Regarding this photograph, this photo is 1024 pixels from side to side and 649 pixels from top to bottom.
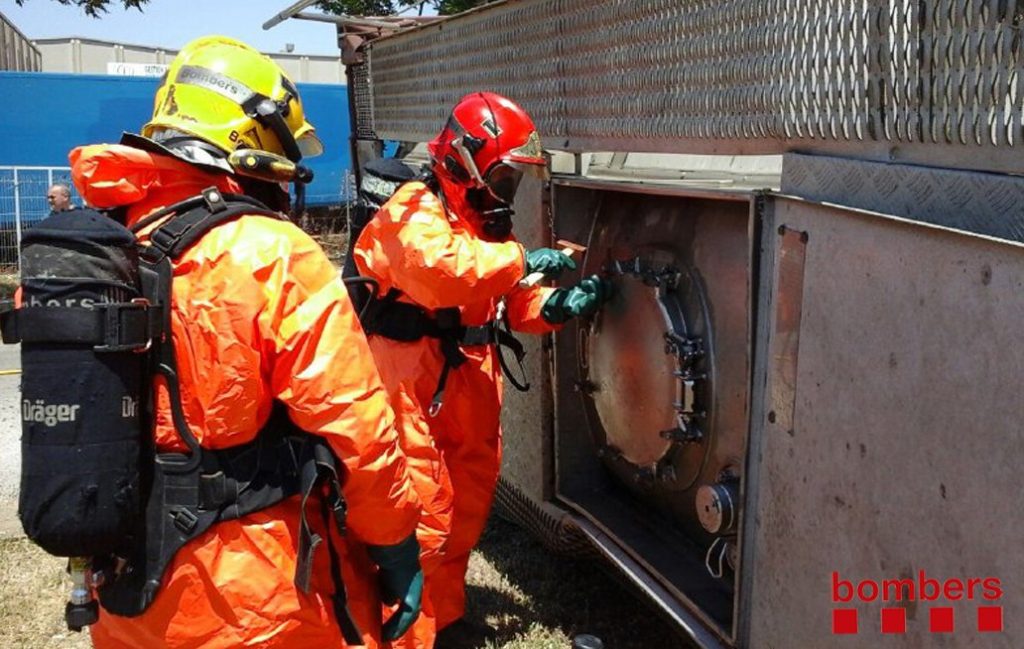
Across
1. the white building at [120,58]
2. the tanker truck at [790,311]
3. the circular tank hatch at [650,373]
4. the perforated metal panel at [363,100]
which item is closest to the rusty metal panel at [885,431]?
the tanker truck at [790,311]

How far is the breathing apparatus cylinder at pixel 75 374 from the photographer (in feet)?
6.07

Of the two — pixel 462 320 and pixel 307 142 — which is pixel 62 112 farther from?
pixel 307 142

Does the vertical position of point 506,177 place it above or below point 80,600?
above

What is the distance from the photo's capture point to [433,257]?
3.08m

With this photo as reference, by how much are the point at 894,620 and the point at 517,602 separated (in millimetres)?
2286

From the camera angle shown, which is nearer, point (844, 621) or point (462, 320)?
point (844, 621)

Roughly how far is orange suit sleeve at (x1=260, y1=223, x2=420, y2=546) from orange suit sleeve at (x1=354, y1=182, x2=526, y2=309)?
950 mm

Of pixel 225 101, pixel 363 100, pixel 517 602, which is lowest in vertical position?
pixel 517 602

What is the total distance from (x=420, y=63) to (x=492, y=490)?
2486mm

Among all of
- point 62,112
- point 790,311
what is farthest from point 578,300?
point 62,112

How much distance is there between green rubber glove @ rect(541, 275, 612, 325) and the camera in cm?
334

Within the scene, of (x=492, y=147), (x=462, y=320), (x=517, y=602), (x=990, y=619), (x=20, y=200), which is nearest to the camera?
(x=990, y=619)

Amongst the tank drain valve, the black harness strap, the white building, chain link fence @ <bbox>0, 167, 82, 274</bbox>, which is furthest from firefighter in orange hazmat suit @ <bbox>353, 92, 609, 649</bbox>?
the white building

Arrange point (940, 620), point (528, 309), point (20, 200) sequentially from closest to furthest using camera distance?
point (940, 620) → point (528, 309) → point (20, 200)
